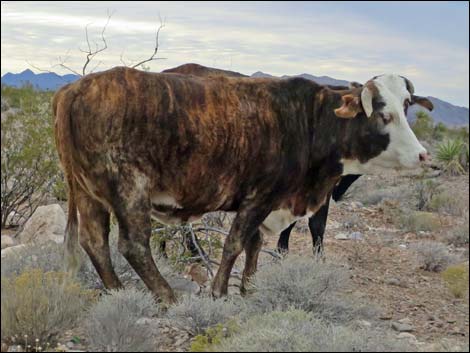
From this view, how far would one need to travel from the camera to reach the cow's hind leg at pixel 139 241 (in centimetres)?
611

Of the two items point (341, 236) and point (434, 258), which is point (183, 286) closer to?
point (434, 258)

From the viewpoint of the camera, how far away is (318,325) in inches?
219

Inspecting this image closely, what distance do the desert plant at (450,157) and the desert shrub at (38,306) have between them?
49.7 ft

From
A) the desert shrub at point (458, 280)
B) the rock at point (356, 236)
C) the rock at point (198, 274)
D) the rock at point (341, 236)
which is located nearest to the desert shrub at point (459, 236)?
the rock at point (356, 236)

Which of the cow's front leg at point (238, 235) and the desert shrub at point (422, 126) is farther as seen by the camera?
the desert shrub at point (422, 126)

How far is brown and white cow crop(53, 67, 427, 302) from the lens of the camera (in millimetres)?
6035

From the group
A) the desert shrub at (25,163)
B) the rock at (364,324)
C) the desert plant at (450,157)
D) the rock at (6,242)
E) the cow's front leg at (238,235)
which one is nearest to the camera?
the rock at (364,324)

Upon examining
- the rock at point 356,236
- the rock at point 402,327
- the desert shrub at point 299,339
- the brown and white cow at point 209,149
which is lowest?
the rock at point 356,236

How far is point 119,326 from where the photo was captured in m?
5.44

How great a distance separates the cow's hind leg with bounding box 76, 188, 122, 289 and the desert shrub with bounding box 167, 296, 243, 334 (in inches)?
28.5

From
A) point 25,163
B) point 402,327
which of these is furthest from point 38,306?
point 25,163

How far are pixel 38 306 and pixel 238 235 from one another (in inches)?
73.0

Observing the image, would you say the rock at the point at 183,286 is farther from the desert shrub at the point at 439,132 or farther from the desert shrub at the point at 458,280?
the desert shrub at the point at 439,132

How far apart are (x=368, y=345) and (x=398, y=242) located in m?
7.66
